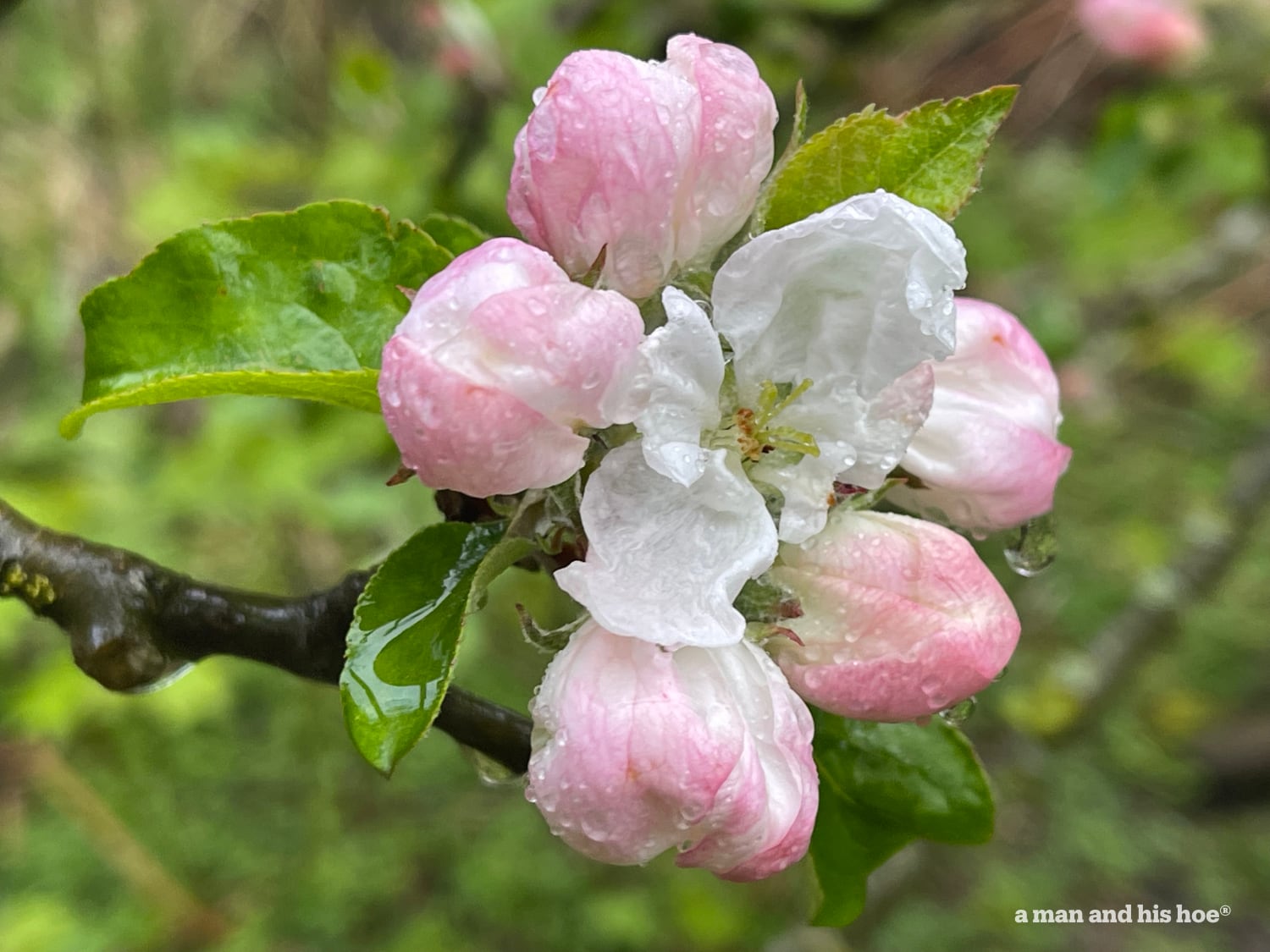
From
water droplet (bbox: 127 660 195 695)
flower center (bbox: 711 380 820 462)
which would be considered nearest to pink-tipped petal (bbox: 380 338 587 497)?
flower center (bbox: 711 380 820 462)

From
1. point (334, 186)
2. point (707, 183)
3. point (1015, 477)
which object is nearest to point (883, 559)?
point (1015, 477)

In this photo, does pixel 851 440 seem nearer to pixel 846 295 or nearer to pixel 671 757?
pixel 846 295

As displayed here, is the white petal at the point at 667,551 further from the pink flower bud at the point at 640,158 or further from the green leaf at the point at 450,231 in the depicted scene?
the green leaf at the point at 450,231

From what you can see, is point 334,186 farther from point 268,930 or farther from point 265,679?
point 268,930

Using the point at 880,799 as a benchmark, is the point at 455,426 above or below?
above

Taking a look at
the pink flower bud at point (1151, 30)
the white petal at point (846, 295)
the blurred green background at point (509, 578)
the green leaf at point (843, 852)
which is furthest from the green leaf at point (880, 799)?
the pink flower bud at point (1151, 30)

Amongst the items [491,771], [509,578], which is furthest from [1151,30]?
[491,771]

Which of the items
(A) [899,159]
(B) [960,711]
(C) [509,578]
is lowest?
(C) [509,578]
